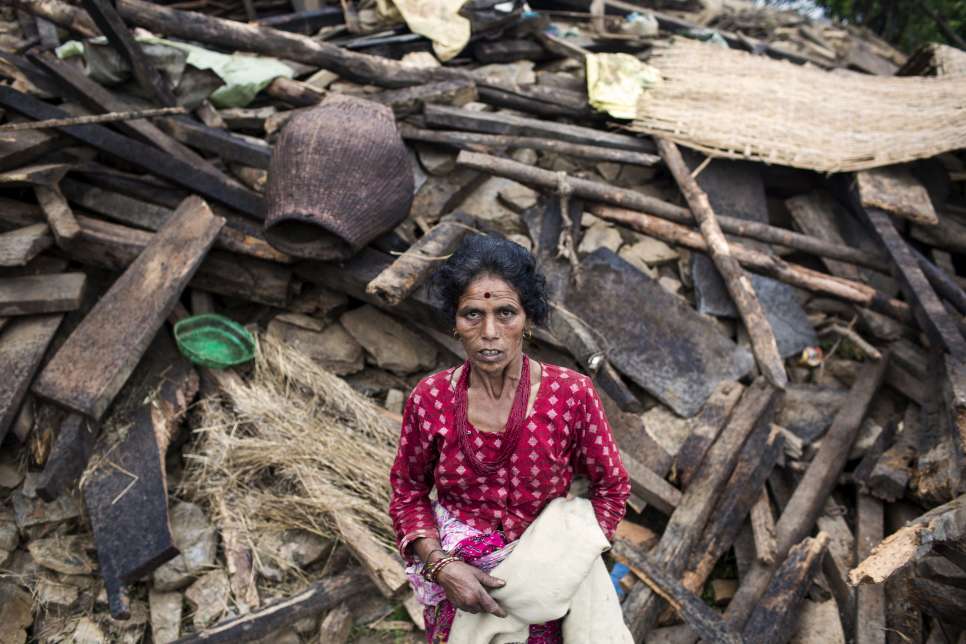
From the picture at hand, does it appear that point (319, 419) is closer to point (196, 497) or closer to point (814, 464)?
point (196, 497)

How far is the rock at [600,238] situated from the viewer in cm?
457

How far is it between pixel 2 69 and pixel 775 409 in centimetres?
544

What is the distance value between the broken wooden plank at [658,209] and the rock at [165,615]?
300 centimetres

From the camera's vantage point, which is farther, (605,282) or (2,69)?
(2,69)

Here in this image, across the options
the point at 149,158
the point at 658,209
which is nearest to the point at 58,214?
the point at 149,158

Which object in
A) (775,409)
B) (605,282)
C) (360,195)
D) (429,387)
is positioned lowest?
(775,409)

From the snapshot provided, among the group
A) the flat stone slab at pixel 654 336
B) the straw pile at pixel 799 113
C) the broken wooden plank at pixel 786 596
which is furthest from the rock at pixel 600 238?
the broken wooden plank at pixel 786 596

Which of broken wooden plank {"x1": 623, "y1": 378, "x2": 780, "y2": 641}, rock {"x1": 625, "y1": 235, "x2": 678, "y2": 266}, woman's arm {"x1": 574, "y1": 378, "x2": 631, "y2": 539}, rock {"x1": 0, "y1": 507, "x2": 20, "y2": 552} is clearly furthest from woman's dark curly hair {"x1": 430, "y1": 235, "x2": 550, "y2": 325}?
rock {"x1": 625, "y1": 235, "x2": 678, "y2": 266}

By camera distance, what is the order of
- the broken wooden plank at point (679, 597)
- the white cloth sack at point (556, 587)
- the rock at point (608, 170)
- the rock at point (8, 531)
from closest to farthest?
the white cloth sack at point (556, 587), the broken wooden plank at point (679, 597), the rock at point (8, 531), the rock at point (608, 170)

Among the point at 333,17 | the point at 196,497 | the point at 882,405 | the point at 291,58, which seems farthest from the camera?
the point at 333,17

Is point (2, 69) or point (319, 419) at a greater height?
point (2, 69)

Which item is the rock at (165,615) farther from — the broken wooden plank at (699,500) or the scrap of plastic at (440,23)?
the scrap of plastic at (440,23)

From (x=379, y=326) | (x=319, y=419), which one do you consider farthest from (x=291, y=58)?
(x=319, y=419)

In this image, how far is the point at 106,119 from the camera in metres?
3.76
